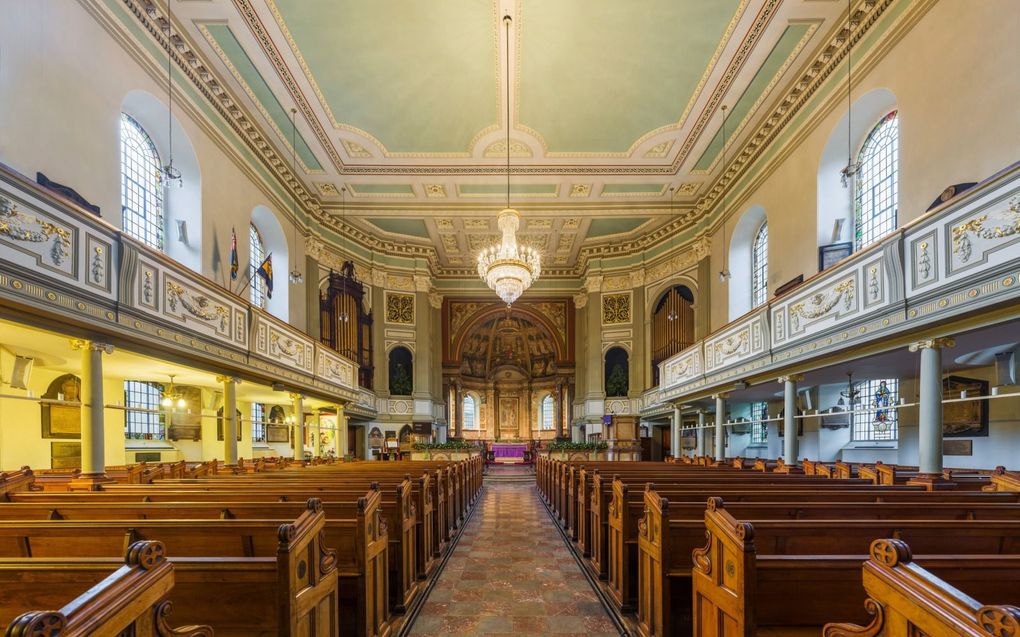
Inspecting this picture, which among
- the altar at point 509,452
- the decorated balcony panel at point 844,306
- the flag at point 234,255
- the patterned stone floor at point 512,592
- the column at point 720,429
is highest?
the flag at point 234,255

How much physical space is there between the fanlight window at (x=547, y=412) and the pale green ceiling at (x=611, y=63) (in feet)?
59.7

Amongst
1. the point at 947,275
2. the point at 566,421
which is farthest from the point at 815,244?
the point at 566,421

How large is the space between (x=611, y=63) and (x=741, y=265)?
22.5 ft

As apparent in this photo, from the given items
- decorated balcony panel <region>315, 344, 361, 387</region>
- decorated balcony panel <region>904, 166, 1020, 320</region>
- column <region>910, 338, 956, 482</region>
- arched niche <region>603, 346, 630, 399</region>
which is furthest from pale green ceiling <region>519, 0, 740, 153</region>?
arched niche <region>603, 346, 630, 399</region>

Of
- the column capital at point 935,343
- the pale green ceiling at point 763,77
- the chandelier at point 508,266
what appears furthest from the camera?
the chandelier at point 508,266

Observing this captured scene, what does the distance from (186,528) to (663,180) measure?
14.4 metres

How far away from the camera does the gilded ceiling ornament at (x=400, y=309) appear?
68.4ft

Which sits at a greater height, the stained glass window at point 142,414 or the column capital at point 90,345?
the column capital at point 90,345

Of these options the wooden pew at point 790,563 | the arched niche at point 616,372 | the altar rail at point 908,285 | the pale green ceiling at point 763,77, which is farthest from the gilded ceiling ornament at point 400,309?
the wooden pew at point 790,563

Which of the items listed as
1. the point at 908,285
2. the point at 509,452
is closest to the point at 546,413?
the point at 509,452

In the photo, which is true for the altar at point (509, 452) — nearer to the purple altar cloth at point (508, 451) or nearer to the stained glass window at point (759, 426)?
the purple altar cloth at point (508, 451)

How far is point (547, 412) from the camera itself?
2933 centimetres

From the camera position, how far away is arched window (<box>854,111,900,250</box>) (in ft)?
29.9

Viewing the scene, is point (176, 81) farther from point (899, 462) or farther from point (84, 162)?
point (899, 462)
